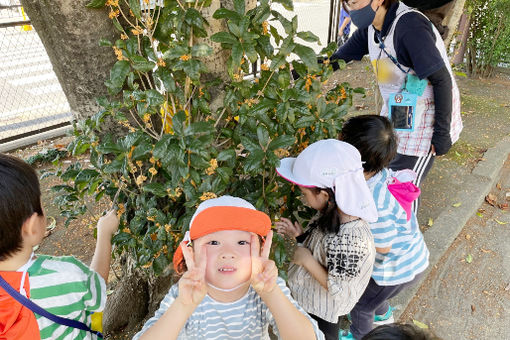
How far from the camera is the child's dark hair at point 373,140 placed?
170 cm

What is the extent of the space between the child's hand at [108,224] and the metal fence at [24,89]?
11.8ft

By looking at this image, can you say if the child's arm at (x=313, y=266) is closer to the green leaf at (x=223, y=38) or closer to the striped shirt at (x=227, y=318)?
the striped shirt at (x=227, y=318)

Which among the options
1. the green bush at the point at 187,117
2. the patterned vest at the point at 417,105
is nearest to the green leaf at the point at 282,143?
the green bush at the point at 187,117

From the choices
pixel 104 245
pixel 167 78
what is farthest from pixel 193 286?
pixel 167 78

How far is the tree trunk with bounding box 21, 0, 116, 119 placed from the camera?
56.5 inches

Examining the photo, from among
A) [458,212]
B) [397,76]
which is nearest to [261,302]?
[397,76]

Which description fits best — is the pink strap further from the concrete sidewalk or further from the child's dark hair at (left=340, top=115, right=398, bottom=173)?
the concrete sidewalk

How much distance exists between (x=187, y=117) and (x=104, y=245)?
0.62 metres

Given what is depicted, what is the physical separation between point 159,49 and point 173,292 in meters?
0.98

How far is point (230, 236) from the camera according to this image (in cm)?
114

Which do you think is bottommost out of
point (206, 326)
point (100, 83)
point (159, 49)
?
point (206, 326)

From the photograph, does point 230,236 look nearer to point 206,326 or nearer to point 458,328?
point 206,326

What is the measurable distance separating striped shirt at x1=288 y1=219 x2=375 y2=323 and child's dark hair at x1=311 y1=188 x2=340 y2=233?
24 millimetres

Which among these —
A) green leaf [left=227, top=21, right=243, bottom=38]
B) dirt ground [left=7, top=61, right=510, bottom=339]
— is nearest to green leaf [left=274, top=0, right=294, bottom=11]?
green leaf [left=227, top=21, right=243, bottom=38]
